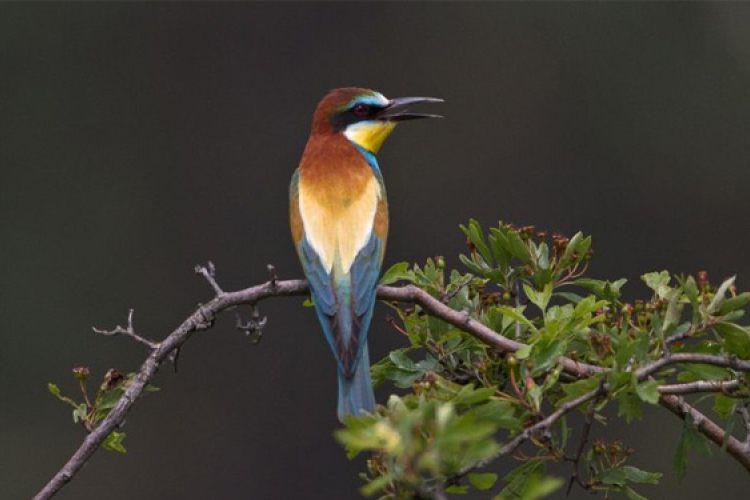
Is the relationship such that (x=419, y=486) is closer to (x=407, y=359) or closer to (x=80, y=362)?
(x=407, y=359)

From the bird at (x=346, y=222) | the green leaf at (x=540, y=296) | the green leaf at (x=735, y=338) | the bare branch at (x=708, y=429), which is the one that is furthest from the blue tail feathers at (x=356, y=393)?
the green leaf at (x=735, y=338)

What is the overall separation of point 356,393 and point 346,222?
71 cm

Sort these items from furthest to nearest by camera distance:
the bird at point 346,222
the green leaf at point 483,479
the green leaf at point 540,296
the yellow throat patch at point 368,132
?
1. the yellow throat patch at point 368,132
2. the bird at point 346,222
3. the green leaf at point 540,296
4. the green leaf at point 483,479

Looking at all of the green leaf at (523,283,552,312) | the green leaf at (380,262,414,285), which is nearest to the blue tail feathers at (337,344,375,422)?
the green leaf at (380,262,414,285)

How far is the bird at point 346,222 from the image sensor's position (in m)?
3.36

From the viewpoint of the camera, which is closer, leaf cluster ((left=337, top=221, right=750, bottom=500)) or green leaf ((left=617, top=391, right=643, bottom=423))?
leaf cluster ((left=337, top=221, right=750, bottom=500))

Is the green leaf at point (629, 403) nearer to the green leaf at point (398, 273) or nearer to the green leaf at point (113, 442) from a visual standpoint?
the green leaf at point (398, 273)

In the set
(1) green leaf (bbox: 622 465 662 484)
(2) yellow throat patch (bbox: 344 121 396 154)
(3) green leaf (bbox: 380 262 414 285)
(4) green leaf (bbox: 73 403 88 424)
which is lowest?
(1) green leaf (bbox: 622 465 662 484)

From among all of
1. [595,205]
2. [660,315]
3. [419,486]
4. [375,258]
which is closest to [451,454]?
[419,486]

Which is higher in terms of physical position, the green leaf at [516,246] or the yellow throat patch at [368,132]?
the yellow throat patch at [368,132]

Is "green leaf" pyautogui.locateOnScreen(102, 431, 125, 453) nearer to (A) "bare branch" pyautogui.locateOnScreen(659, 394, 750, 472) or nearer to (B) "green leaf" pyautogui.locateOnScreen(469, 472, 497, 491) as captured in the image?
(B) "green leaf" pyautogui.locateOnScreen(469, 472, 497, 491)

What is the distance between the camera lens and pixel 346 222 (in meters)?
3.80

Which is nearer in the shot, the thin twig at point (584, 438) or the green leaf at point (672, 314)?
the thin twig at point (584, 438)

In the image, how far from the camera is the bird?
3.36 m
